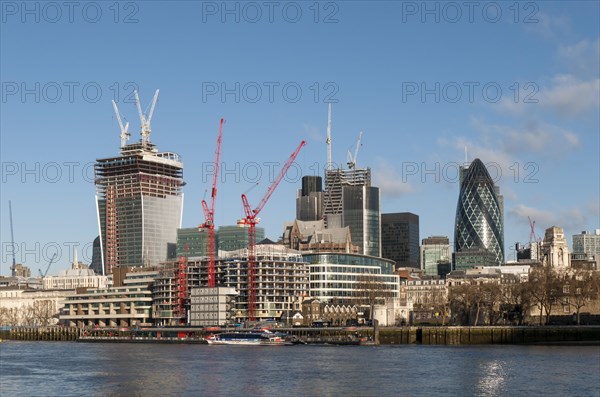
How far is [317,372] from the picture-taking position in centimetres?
10106

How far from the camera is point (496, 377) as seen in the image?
306 feet

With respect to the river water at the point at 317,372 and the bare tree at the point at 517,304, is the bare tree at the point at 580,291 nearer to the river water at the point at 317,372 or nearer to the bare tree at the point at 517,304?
the bare tree at the point at 517,304

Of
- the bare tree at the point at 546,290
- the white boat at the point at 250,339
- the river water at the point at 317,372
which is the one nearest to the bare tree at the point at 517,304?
the bare tree at the point at 546,290

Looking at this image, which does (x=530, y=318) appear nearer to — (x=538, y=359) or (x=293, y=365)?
(x=538, y=359)

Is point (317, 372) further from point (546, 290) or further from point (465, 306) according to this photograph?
point (465, 306)

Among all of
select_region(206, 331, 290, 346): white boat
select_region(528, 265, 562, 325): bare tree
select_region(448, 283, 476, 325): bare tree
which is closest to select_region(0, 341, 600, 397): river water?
select_region(206, 331, 290, 346): white boat

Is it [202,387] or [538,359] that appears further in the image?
[538,359]

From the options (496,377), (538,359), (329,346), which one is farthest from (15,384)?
(329,346)

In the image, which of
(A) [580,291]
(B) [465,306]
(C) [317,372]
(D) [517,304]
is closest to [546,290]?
(A) [580,291]

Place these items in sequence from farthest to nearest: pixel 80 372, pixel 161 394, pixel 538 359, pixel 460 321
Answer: pixel 460 321 → pixel 538 359 → pixel 80 372 → pixel 161 394

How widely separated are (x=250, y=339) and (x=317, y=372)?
215ft

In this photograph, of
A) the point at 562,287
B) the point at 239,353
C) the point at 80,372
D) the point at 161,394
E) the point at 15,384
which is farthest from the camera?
the point at 562,287

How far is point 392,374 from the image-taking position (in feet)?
319

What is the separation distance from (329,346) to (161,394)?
74676 millimetres
